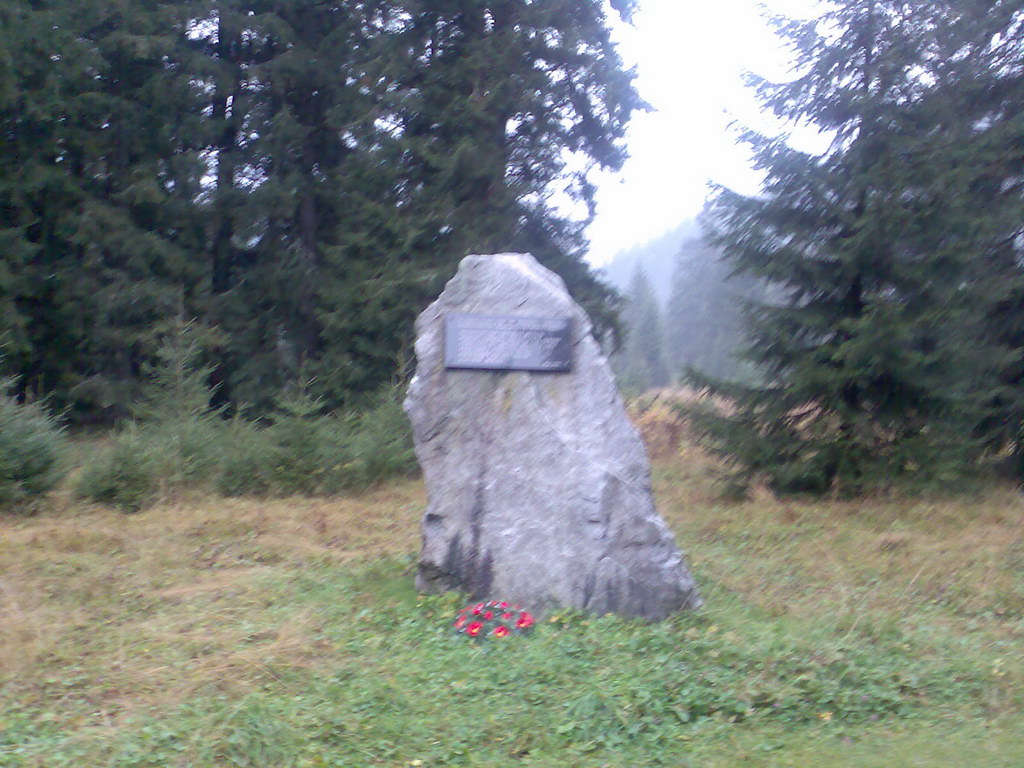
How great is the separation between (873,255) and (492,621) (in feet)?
24.6

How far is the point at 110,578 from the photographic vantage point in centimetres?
828

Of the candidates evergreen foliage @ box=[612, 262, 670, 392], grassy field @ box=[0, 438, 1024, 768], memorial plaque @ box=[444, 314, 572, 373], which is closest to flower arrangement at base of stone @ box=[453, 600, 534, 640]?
grassy field @ box=[0, 438, 1024, 768]

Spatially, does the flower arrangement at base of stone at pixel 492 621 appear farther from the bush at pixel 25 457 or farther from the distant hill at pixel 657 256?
the distant hill at pixel 657 256

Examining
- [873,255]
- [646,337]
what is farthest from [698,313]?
[873,255]

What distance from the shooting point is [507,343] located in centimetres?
785

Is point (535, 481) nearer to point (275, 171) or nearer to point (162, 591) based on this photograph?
point (162, 591)

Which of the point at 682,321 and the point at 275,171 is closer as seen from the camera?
the point at 275,171

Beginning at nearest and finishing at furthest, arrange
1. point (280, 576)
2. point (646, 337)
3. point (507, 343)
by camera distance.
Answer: point (507, 343) → point (280, 576) → point (646, 337)

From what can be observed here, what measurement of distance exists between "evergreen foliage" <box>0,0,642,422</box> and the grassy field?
1185 centimetres

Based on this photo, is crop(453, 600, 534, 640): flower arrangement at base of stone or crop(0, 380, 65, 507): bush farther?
crop(0, 380, 65, 507): bush

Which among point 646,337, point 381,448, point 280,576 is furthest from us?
point 646,337

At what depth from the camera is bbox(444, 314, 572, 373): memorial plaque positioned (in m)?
7.80

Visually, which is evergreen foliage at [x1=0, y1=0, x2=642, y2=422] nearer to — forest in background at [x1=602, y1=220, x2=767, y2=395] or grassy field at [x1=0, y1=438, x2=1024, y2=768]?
grassy field at [x1=0, y1=438, x2=1024, y2=768]

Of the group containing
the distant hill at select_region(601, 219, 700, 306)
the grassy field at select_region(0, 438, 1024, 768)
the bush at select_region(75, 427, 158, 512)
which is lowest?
the grassy field at select_region(0, 438, 1024, 768)
